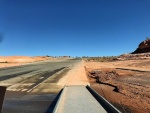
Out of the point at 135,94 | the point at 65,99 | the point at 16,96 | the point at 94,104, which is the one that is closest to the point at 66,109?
the point at 94,104

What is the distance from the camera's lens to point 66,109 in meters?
10.2

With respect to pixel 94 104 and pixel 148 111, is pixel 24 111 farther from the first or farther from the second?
pixel 148 111

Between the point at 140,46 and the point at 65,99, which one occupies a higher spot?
the point at 140,46

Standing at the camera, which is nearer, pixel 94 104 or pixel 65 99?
pixel 94 104

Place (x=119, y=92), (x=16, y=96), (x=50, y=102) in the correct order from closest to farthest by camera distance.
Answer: (x=50, y=102) < (x=16, y=96) < (x=119, y=92)

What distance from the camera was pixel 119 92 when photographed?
53.1 ft

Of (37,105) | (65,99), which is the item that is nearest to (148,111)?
(65,99)

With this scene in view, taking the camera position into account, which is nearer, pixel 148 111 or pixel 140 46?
pixel 148 111

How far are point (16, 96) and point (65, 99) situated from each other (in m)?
3.42

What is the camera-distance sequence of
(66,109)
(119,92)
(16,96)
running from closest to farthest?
(66,109), (16,96), (119,92)

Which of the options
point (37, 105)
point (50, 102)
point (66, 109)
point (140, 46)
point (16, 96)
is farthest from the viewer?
point (140, 46)

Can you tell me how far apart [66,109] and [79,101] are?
1878 millimetres

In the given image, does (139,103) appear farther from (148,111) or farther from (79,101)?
(79,101)

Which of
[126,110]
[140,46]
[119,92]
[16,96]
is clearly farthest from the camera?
[140,46]
